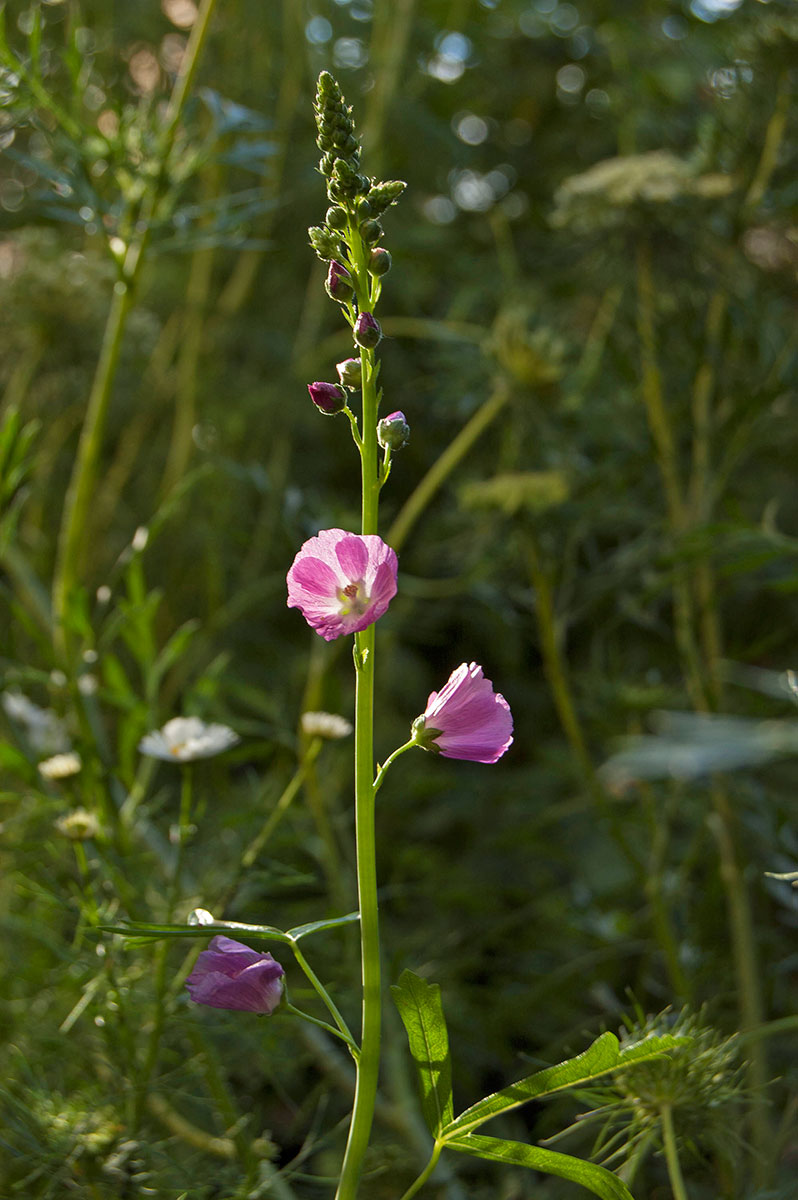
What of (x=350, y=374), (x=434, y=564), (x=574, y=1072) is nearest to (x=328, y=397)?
(x=350, y=374)

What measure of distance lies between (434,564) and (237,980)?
Answer: 0.84m

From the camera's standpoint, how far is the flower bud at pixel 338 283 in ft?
1.12

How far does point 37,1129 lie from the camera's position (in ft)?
1.73

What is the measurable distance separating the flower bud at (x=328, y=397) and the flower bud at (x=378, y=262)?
40mm

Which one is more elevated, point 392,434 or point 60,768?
point 392,434

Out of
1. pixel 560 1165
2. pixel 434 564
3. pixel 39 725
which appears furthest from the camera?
pixel 434 564

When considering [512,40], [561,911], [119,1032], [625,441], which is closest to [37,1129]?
[119,1032]

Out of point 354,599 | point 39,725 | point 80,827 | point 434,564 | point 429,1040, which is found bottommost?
point 434,564

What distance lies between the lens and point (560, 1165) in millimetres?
314

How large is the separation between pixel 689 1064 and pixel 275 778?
0.46 metres

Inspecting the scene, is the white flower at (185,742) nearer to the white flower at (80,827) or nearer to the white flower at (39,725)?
the white flower at (80,827)

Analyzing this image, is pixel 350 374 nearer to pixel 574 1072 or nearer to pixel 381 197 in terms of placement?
pixel 381 197

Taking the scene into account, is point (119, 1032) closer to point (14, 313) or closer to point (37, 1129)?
point (37, 1129)

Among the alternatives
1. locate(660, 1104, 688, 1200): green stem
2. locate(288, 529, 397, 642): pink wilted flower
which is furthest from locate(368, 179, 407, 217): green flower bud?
locate(660, 1104, 688, 1200): green stem
